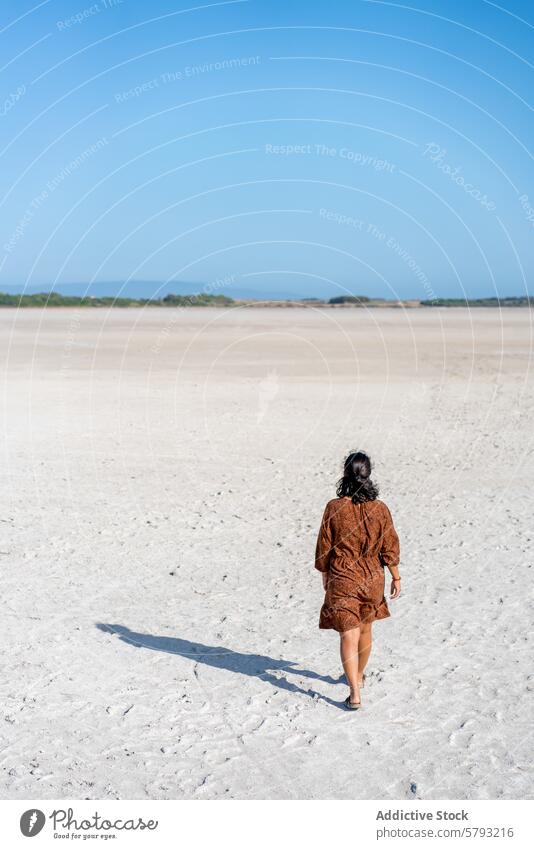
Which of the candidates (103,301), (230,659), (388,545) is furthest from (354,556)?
(103,301)

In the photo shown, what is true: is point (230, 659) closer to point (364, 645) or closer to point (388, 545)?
point (364, 645)

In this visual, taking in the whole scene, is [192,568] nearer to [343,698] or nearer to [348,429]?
[343,698]

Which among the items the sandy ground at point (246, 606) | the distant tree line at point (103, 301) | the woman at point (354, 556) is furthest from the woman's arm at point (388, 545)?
the distant tree line at point (103, 301)

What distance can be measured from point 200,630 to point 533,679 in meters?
2.52

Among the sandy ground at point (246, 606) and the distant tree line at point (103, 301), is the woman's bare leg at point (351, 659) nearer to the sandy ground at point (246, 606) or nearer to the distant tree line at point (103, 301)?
the sandy ground at point (246, 606)

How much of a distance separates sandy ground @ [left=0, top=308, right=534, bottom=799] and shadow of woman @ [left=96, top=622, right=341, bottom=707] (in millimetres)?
23

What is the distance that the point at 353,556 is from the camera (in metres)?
5.77

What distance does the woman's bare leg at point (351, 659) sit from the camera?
5793 mm

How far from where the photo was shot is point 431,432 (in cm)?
1644

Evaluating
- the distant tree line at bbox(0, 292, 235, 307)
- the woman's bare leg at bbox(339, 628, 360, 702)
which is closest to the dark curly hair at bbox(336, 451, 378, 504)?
the woman's bare leg at bbox(339, 628, 360, 702)

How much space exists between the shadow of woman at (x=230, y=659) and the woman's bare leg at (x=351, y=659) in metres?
0.21

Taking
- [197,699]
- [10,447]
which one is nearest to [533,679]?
[197,699]
